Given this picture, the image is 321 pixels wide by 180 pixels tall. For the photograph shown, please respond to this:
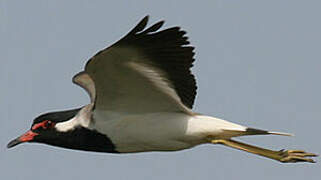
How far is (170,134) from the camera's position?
8578mm

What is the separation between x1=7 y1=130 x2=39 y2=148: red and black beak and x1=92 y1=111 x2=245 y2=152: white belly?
914 mm

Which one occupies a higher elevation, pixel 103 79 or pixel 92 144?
pixel 103 79

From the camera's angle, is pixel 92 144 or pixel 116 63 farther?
pixel 92 144

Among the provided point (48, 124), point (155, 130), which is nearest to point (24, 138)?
point (48, 124)

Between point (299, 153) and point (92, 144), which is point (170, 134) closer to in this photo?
point (92, 144)

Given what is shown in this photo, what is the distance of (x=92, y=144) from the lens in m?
8.77

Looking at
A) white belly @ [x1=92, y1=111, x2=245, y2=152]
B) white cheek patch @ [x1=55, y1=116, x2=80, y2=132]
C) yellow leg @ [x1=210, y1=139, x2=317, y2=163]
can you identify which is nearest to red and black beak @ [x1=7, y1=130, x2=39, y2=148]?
white cheek patch @ [x1=55, y1=116, x2=80, y2=132]

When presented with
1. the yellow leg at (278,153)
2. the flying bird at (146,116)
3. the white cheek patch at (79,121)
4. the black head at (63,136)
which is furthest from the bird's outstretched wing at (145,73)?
the yellow leg at (278,153)

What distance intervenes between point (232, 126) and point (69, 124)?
1.74 metres

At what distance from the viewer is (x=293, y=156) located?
9109mm

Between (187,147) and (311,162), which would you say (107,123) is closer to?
(187,147)

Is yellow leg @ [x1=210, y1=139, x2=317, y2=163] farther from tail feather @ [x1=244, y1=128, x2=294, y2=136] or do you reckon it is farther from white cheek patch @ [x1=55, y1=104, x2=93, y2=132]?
white cheek patch @ [x1=55, y1=104, x2=93, y2=132]

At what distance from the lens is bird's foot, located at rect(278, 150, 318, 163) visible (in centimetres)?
909

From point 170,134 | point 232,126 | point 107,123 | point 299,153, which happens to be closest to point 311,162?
point 299,153
